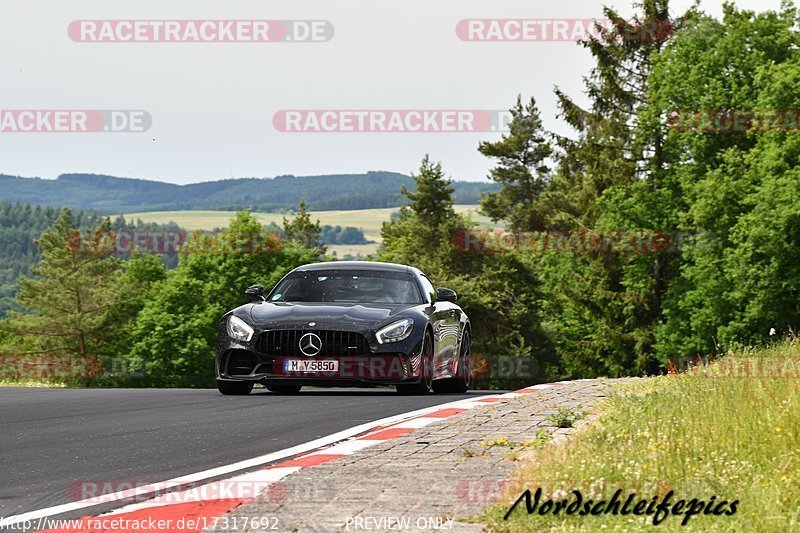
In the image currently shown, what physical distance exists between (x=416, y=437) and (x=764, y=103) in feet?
113

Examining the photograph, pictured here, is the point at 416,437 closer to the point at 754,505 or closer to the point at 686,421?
the point at 686,421

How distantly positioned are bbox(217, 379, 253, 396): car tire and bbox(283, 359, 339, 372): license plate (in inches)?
39.9

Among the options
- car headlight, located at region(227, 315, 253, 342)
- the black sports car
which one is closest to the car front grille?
the black sports car

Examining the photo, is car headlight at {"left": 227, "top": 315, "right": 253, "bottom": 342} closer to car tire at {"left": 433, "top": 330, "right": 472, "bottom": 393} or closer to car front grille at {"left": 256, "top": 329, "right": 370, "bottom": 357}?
car front grille at {"left": 256, "top": 329, "right": 370, "bottom": 357}

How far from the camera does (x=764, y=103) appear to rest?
40.5 m

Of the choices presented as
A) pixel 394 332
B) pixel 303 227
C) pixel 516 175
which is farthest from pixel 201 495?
pixel 303 227

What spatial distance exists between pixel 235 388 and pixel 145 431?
446 centimetres

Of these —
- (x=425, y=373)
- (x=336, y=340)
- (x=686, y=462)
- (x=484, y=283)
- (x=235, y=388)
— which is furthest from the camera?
(x=484, y=283)

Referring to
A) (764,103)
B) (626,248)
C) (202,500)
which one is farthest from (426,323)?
(626,248)

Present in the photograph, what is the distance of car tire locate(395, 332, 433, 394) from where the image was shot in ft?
46.3

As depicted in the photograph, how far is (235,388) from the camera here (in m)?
14.6

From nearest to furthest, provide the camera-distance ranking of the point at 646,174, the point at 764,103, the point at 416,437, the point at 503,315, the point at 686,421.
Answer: the point at 686,421 → the point at 416,437 → the point at 764,103 → the point at 646,174 → the point at 503,315

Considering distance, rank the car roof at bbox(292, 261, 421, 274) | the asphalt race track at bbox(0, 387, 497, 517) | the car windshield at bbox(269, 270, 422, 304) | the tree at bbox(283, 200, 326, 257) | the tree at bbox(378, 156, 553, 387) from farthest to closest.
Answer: the tree at bbox(283, 200, 326, 257)
the tree at bbox(378, 156, 553, 387)
the car roof at bbox(292, 261, 421, 274)
the car windshield at bbox(269, 270, 422, 304)
the asphalt race track at bbox(0, 387, 497, 517)

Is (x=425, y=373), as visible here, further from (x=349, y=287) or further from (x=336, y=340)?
(x=349, y=287)
